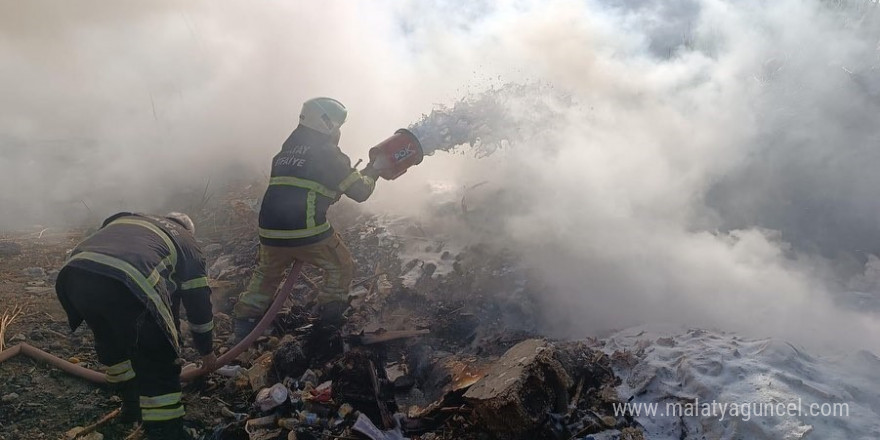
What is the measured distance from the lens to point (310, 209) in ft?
13.6

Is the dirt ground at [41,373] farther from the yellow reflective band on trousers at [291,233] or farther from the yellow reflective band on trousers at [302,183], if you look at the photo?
the yellow reflective band on trousers at [302,183]

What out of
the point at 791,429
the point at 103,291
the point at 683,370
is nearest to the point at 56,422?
the point at 103,291

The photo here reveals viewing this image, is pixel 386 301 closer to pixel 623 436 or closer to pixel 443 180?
pixel 623 436

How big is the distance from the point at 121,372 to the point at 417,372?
6.97ft

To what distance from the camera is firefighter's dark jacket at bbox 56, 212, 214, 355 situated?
110 inches

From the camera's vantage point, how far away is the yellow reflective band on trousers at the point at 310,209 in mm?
4141

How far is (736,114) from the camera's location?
8.73m

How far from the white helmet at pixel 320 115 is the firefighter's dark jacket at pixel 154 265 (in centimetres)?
138

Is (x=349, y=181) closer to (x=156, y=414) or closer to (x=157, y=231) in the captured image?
(x=157, y=231)

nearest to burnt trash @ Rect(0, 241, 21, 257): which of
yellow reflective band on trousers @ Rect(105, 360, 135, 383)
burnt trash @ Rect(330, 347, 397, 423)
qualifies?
yellow reflective band on trousers @ Rect(105, 360, 135, 383)

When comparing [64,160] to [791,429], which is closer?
[791,429]

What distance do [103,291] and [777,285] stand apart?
20.8ft

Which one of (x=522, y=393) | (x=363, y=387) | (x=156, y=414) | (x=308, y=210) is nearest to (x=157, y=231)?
(x=156, y=414)

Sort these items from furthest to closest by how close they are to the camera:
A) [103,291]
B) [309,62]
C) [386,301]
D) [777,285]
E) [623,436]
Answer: [309,62], [777,285], [386,301], [623,436], [103,291]
